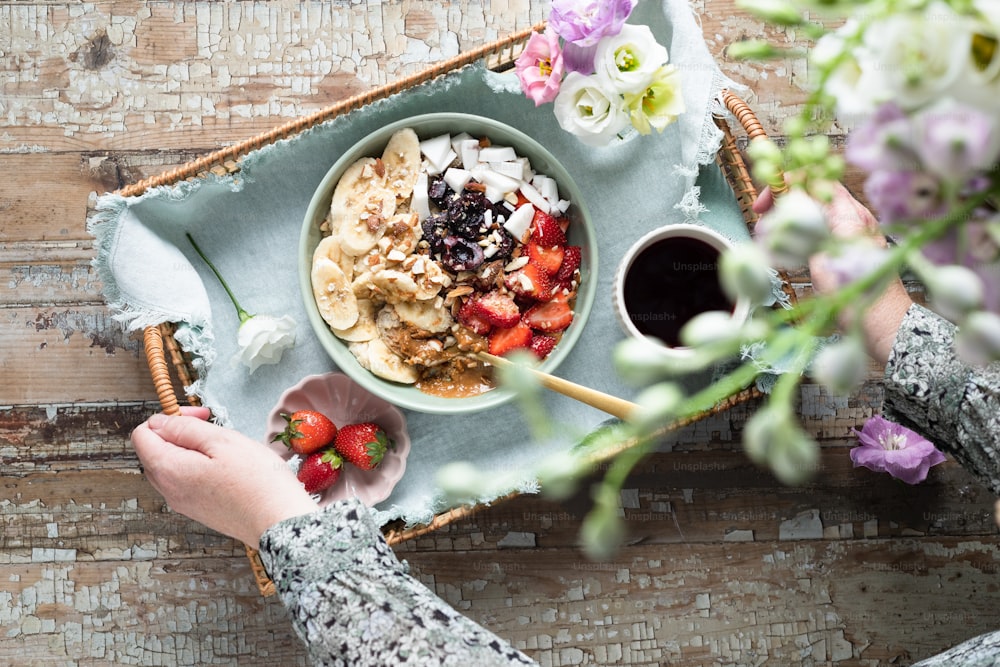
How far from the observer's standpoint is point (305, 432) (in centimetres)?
106

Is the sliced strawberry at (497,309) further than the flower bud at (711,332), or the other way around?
the sliced strawberry at (497,309)

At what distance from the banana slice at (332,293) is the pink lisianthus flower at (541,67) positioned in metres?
0.34

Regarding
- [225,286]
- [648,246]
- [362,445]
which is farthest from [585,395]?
[225,286]

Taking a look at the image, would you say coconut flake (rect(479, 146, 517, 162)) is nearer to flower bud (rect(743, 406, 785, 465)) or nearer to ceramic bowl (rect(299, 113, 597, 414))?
ceramic bowl (rect(299, 113, 597, 414))

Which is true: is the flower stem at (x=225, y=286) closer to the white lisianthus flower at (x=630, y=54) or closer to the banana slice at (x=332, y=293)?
the banana slice at (x=332, y=293)

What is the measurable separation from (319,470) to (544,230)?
443mm

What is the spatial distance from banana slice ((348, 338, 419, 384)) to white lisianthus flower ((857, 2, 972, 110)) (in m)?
0.78

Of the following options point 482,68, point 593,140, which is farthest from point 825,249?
point 482,68

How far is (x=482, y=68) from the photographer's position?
1.08 metres

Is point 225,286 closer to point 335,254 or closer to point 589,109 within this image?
point 335,254

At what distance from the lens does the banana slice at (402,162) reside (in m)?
1.07

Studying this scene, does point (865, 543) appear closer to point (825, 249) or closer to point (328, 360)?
point (328, 360)

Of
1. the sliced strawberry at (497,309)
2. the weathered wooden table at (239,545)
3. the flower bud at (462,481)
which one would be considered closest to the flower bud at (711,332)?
the flower bud at (462,481)

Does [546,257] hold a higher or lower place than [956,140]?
higher
